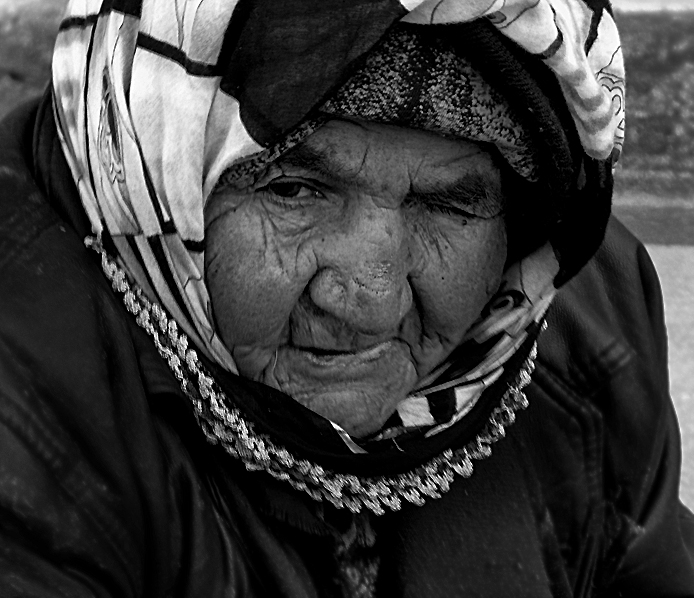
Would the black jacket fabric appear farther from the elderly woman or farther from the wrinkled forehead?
the wrinkled forehead

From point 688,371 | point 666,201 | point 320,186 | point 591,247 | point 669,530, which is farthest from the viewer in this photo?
point 666,201

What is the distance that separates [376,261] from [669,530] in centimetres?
86

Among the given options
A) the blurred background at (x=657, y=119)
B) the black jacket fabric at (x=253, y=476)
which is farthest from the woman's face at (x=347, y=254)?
the blurred background at (x=657, y=119)

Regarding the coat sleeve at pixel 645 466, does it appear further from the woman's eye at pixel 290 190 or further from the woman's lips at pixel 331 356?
the woman's eye at pixel 290 190

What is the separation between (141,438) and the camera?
118cm

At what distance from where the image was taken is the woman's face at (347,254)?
46.4 inches

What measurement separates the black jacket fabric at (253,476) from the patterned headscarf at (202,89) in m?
0.08

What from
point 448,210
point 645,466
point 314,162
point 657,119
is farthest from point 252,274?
point 657,119

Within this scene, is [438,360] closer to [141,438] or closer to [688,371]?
[141,438]

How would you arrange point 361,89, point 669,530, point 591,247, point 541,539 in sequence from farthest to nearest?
1. point 669,530
2. point 541,539
3. point 591,247
4. point 361,89

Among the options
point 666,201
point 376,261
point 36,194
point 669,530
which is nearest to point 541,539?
point 669,530

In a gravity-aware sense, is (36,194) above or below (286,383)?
above

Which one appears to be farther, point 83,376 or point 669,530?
point 669,530

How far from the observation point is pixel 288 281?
1.21m
